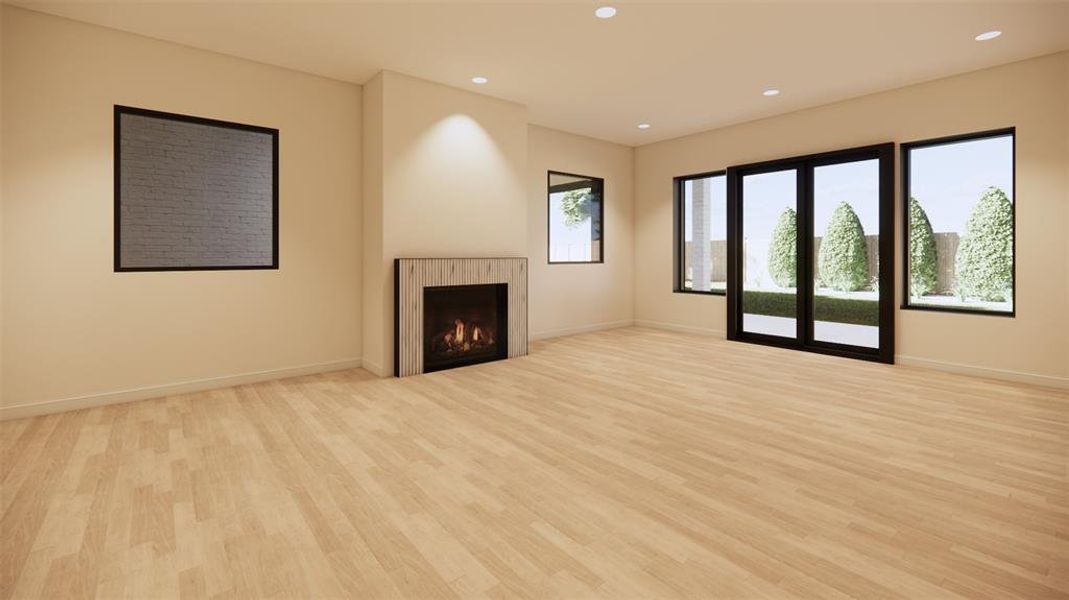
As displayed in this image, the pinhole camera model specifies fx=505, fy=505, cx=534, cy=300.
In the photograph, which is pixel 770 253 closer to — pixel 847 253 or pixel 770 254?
pixel 770 254

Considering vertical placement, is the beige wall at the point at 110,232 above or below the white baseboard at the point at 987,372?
above

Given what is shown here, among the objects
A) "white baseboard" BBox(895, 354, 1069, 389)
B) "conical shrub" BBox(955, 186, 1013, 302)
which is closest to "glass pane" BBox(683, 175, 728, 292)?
"white baseboard" BBox(895, 354, 1069, 389)

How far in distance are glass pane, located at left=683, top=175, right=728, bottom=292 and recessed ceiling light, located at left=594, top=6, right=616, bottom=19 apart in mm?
3907

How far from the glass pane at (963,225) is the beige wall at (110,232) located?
227 inches

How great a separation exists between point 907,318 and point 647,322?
3452mm

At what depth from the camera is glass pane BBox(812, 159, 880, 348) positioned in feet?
18.0

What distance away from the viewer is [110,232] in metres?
3.87

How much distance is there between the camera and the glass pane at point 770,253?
6.24 meters

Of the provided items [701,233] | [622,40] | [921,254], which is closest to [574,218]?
[701,233]

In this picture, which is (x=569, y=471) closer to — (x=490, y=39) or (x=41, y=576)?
(x=41, y=576)

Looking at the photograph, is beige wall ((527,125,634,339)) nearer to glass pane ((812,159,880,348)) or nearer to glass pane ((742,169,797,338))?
glass pane ((742,169,797,338))

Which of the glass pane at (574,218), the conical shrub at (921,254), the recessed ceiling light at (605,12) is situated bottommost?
the conical shrub at (921,254)

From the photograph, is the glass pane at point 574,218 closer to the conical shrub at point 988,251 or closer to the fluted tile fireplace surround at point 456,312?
the fluted tile fireplace surround at point 456,312

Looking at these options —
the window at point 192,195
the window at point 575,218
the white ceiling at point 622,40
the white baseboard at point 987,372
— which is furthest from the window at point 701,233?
the window at point 192,195
